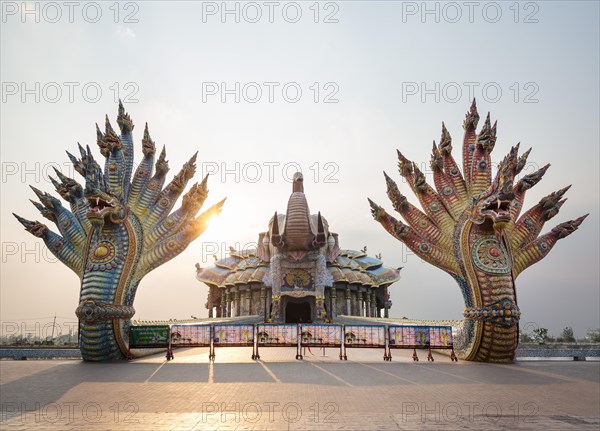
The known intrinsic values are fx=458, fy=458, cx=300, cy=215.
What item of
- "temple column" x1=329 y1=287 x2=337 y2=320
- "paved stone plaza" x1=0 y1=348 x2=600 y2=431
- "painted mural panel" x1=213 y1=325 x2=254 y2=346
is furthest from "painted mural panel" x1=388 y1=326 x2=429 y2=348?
"temple column" x1=329 y1=287 x2=337 y2=320

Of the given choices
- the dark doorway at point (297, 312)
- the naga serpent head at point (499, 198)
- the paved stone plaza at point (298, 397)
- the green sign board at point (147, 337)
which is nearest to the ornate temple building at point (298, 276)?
the dark doorway at point (297, 312)

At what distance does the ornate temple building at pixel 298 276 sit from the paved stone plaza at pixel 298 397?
17.1m

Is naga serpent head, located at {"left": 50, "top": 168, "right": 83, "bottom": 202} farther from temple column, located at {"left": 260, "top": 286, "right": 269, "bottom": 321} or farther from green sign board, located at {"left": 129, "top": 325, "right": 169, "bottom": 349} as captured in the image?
temple column, located at {"left": 260, "top": 286, "right": 269, "bottom": 321}

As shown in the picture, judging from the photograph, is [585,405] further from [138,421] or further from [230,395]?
[138,421]

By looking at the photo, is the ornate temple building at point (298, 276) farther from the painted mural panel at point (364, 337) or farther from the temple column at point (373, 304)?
the painted mural panel at point (364, 337)

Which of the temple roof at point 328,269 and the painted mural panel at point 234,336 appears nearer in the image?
the painted mural panel at point 234,336

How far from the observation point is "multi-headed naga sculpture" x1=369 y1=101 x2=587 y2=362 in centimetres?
1587

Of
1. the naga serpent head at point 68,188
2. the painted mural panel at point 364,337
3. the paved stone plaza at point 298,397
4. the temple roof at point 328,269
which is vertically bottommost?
the paved stone plaza at point 298,397

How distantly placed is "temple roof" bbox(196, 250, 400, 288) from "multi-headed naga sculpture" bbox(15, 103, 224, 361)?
67.4 feet

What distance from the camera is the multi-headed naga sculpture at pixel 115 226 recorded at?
53.0 feet

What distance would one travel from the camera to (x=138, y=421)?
7203mm

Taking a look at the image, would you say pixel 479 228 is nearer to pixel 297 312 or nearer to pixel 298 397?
pixel 298 397

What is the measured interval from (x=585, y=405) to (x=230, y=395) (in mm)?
6876

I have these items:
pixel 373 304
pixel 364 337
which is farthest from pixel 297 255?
pixel 364 337
